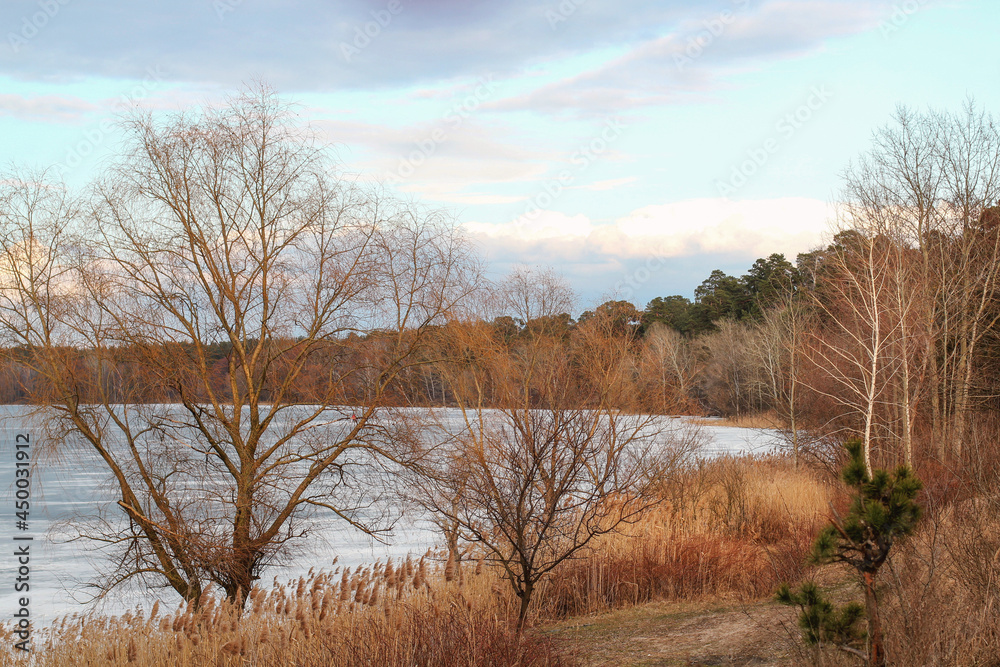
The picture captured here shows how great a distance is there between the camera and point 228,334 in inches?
592

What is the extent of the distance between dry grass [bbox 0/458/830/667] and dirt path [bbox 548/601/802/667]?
523 mm

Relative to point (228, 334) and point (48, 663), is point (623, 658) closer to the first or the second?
point (48, 663)

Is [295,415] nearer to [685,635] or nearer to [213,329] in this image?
[213,329]

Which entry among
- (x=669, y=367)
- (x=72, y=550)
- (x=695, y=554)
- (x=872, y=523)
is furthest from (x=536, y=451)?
(x=669, y=367)

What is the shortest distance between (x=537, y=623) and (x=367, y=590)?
2.48 m

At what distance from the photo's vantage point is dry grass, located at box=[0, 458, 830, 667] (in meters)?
6.72

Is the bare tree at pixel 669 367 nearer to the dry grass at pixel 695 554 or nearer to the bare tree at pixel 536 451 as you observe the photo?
the bare tree at pixel 536 451

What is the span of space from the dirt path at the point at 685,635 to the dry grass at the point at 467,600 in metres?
0.52

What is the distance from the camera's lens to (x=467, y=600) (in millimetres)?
9133

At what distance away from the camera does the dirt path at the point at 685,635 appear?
739 centimetres

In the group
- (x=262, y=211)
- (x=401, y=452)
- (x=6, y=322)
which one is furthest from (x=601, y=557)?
(x=6, y=322)

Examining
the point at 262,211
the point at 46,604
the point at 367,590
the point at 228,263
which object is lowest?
the point at 46,604

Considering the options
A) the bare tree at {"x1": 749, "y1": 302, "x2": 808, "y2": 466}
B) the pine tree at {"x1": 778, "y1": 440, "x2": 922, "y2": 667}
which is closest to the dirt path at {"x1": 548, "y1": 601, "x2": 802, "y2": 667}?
the pine tree at {"x1": 778, "y1": 440, "x2": 922, "y2": 667}

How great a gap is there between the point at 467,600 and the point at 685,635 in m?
2.63
